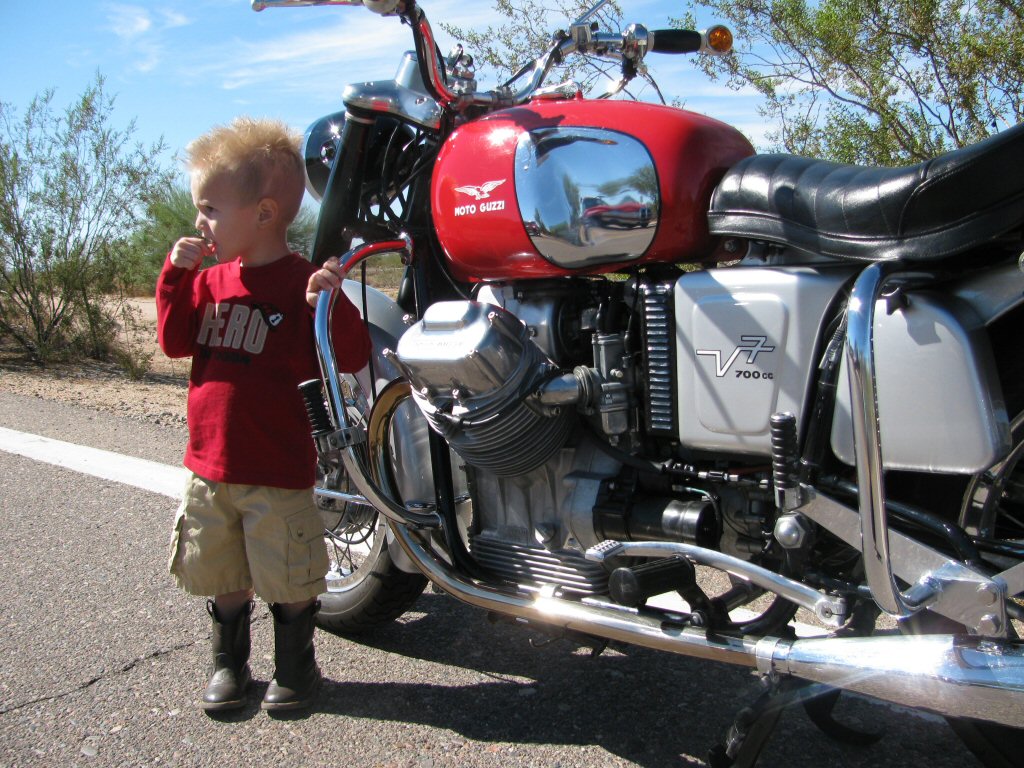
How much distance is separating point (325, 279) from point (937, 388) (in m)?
1.48

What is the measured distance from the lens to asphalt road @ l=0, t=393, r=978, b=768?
246cm

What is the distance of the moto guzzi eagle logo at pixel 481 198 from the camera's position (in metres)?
2.48

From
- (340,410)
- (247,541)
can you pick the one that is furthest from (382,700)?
(340,410)

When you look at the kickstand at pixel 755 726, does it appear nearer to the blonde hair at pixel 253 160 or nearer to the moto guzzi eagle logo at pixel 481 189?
the moto guzzi eagle logo at pixel 481 189

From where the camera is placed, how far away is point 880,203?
6.33 feet

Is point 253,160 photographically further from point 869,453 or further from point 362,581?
point 869,453

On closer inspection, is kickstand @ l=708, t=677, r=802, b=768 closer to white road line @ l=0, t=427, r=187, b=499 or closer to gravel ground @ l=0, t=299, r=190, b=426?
white road line @ l=0, t=427, r=187, b=499

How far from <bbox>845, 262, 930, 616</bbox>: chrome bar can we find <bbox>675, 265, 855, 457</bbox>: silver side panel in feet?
0.79

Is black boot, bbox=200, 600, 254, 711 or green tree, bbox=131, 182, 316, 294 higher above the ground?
green tree, bbox=131, 182, 316, 294

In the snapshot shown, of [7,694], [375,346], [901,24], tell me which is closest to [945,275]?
[375,346]

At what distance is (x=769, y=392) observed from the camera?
2.09m

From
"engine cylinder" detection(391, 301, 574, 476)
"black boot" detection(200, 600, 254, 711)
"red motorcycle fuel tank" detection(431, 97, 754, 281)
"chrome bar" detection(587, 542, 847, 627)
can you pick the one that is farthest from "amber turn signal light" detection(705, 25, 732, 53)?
"black boot" detection(200, 600, 254, 711)

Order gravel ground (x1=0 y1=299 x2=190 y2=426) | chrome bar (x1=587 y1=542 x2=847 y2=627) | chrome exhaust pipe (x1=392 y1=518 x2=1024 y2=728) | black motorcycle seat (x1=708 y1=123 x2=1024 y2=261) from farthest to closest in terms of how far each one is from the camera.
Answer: gravel ground (x1=0 y1=299 x2=190 y2=426), chrome bar (x1=587 y1=542 x2=847 y2=627), black motorcycle seat (x1=708 y1=123 x2=1024 y2=261), chrome exhaust pipe (x1=392 y1=518 x2=1024 y2=728)

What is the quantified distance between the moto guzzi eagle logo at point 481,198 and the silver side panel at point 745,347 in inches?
21.2
